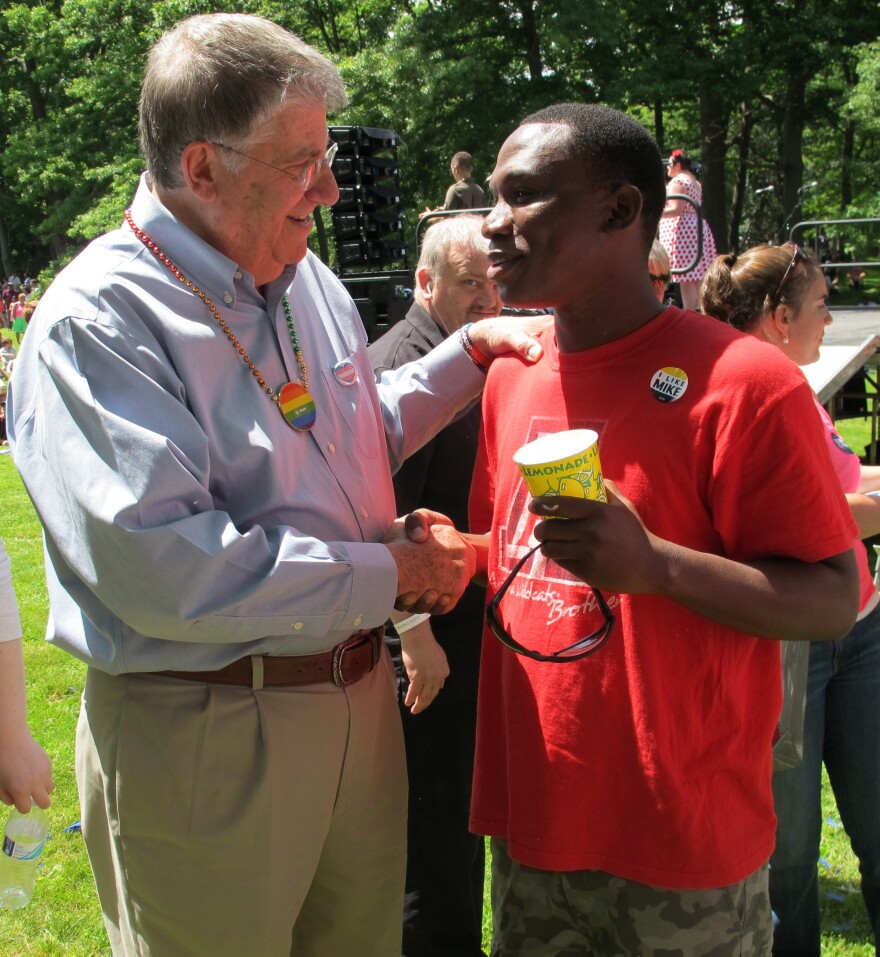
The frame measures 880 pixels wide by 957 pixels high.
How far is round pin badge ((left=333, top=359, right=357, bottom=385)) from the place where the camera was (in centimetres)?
230

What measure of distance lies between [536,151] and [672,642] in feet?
3.19

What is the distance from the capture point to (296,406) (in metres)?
2.10

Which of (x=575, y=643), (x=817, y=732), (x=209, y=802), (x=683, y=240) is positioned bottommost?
(x=817, y=732)

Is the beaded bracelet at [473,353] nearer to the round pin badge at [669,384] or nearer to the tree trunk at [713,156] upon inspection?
the round pin badge at [669,384]

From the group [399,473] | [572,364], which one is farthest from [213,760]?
[399,473]

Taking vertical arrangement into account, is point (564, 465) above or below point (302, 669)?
above

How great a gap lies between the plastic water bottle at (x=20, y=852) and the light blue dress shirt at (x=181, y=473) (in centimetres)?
58

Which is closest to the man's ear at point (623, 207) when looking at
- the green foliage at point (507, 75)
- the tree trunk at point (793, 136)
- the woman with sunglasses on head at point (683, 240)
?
the woman with sunglasses on head at point (683, 240)

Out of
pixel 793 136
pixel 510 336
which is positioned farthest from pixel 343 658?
pixel 793 136

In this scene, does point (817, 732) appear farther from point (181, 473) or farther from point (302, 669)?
point (181, 473)

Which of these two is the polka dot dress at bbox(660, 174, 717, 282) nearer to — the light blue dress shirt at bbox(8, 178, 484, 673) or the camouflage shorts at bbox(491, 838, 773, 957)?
the light blue dress shirt at bbox(8, 178, 484, 673)

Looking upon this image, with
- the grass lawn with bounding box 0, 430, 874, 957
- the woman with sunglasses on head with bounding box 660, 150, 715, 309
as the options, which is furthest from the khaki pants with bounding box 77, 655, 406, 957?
the woman with sunglasses on head with bounding box 660, 150, 715, 309

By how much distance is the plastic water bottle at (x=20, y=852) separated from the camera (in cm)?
235

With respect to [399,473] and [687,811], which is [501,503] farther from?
[399,473]
